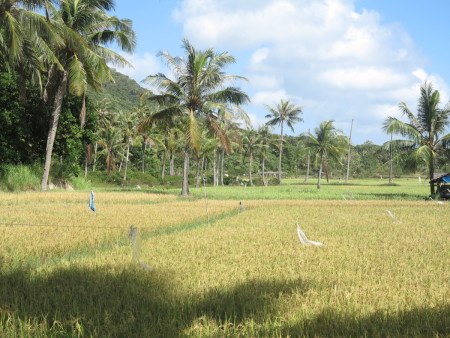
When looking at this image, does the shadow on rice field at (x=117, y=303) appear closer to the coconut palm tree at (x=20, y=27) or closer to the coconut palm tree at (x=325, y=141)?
the coconut palm tree at (x=20, y=27)

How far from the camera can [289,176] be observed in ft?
236

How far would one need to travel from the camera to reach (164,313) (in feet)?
10.7

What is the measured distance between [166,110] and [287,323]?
1742 cm

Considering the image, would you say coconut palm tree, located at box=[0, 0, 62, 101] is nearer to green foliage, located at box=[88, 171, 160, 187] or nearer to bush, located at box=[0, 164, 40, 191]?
bush, located at box=[0, 164, 40, 191]

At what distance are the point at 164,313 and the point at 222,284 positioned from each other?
0.90m

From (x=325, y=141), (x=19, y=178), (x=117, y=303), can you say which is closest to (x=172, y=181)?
(x=325, y=141)

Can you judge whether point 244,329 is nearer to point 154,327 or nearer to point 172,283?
point 154,327


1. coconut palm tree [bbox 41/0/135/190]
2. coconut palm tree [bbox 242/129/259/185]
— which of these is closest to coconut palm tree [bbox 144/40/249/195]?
coconut palm tree [bbox 41/0/135/190]

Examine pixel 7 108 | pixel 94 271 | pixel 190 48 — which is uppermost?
pixel 190 48

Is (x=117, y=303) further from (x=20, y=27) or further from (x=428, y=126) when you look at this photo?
(x=428, y=126)

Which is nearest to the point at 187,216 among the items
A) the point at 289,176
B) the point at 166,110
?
the point at 166,110

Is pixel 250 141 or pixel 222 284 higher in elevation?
pixel 250 141

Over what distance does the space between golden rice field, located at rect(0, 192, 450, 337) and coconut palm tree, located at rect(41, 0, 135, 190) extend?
39.1ft

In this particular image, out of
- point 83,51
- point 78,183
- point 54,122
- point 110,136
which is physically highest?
point 83,51
